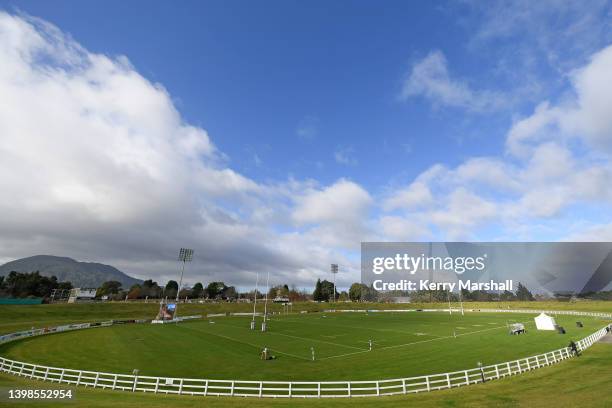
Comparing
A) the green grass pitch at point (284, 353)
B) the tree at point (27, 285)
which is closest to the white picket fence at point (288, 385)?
the green grass pitch at point (284, 353)

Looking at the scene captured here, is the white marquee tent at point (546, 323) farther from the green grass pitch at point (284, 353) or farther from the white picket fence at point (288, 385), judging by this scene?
the white picket fence at point (288, 385)

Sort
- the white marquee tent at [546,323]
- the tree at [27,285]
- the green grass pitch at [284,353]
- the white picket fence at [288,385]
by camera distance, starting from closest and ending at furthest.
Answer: the white picket fence at [288,385] < the green grass pitch at [284,353] < the white marquee tent at [546,323] < the tree at [27,285]

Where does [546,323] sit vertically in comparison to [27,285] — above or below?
below

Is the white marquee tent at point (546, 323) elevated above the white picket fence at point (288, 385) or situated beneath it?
elevated above

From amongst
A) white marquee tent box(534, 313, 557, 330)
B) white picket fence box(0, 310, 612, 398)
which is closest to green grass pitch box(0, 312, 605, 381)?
white picket fence box(0, 310, 612, 398)

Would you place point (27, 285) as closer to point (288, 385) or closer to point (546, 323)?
point (288, 385)

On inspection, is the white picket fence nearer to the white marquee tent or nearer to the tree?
the white marquee tent

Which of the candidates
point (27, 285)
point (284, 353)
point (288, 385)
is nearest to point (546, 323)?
point (284, 353)

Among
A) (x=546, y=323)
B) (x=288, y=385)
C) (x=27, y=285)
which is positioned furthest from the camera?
(x=27, y=285)

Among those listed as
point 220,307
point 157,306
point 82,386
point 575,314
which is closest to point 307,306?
point 220,307

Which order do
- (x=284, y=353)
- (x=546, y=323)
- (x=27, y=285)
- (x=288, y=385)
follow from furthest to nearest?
(x=27, y=285)
(x=546, y=323)
(x=284, y=353)
(x=288, y=385)

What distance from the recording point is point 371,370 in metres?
34.0

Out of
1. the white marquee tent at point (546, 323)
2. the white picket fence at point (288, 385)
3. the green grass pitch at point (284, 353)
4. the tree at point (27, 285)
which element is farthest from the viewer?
the tree at point (27, 285)

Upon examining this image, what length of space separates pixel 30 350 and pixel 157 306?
83.1 m
